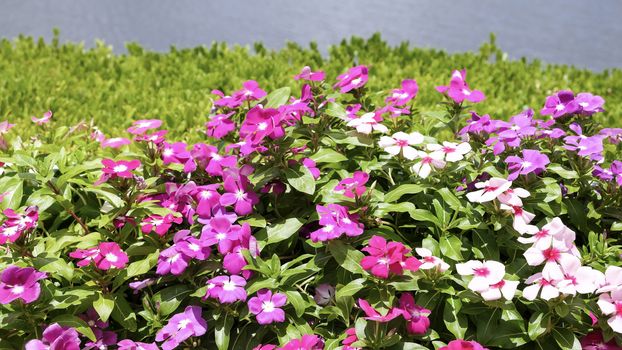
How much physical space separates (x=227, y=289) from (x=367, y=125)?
2.68ft

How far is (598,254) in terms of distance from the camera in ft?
7.93

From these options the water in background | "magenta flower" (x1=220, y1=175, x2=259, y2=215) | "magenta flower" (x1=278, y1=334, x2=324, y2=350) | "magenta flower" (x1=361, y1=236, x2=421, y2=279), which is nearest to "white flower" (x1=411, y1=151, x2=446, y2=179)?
"magenta flower" (x1=361, y1=236, x2=421, y2=279)

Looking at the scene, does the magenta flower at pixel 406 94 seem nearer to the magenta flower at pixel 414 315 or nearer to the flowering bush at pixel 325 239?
the flowering bush at pixel 325 239

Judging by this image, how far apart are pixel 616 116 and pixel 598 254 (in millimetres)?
3298

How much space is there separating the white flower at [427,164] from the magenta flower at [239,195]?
589 millimetres

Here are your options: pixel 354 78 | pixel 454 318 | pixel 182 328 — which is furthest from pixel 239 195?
pixel 454 318

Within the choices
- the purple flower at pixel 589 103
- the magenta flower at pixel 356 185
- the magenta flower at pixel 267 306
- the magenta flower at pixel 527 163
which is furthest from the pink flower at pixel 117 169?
the purple flower at pixel 589 103

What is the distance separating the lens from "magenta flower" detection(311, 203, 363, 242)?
2332 mm

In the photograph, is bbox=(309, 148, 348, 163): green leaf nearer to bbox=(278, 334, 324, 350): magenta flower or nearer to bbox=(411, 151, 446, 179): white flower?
bbox=(411, 151, 446, 179): white flower

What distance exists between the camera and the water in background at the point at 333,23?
9109mm

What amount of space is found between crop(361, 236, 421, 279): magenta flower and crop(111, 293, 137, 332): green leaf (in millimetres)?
839

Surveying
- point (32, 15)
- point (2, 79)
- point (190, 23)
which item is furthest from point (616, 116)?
point (32, 15)

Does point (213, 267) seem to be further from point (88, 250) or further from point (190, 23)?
point (190, 23)

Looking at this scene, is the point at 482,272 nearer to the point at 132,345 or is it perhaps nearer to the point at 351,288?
the point at 351,288
